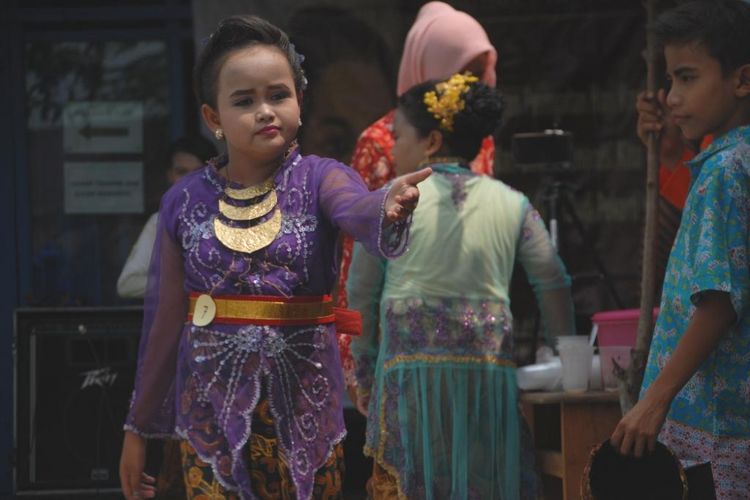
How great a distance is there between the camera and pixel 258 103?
11.6ft

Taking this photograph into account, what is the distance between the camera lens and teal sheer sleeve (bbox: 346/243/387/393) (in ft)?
16.3

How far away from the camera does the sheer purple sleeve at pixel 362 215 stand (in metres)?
3.22

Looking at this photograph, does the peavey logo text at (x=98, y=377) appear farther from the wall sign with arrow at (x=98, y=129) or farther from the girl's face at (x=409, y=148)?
the girl's face at (x=409, y=148)

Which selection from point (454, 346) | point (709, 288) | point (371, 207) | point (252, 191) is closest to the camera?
point (371, 207)

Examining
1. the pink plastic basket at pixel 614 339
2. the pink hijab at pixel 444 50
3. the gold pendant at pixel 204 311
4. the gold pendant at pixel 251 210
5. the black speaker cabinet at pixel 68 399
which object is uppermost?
the pink hijab at pixel 444 50

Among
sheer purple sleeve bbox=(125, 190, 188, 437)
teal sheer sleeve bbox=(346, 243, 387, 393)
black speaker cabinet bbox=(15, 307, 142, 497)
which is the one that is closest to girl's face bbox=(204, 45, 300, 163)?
sheer purple sleeve bbox=(125, 190, 188, 437)

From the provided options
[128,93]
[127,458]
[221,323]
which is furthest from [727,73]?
[128,93]

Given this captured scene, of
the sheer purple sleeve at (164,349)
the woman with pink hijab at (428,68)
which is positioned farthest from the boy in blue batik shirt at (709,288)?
the woman with pink hijab at (428,68)

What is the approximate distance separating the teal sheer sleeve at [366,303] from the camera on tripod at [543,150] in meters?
2.05

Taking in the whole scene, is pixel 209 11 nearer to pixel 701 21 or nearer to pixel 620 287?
pixel 620 287

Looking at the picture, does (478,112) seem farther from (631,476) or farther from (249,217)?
(631,476)

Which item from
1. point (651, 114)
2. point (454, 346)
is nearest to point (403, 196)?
point (651, 114)

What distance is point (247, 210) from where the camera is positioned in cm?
357

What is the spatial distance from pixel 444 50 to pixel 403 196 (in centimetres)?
309
